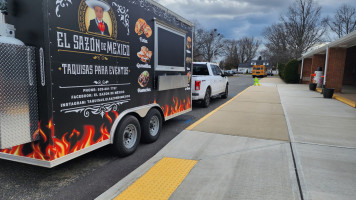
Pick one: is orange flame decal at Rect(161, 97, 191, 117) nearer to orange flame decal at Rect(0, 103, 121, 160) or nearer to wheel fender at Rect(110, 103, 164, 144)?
wheel fender at Rect(110, 103, 164, 144)

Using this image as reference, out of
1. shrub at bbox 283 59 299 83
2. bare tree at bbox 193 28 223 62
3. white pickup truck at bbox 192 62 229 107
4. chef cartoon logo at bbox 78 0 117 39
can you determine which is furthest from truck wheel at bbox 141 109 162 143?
bare tree at bbox 193 28 223 62

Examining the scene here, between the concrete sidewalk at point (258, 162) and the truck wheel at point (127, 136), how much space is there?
55cm

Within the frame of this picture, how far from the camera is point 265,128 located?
619 cm

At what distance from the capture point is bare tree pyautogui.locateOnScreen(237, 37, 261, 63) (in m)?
108

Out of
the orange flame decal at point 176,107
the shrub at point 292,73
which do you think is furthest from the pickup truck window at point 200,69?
the shrub at point 292,73

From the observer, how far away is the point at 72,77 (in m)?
3.24

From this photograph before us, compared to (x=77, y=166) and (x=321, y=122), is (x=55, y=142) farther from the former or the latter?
(x=321, y=122)

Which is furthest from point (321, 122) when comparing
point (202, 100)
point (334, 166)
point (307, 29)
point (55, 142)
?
point (307, 29)

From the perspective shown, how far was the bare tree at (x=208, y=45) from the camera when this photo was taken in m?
52.2

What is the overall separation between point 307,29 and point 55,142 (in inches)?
1874

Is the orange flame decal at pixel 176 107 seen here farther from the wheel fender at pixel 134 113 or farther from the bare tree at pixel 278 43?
the bare tree at pixel 278 43

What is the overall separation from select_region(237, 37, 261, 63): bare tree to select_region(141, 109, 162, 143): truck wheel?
4293 inches

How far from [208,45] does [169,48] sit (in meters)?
54.8

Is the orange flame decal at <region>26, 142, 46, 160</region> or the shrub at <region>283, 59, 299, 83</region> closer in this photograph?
the orange flame decal at <region>26, 142, 46, 160</region>
